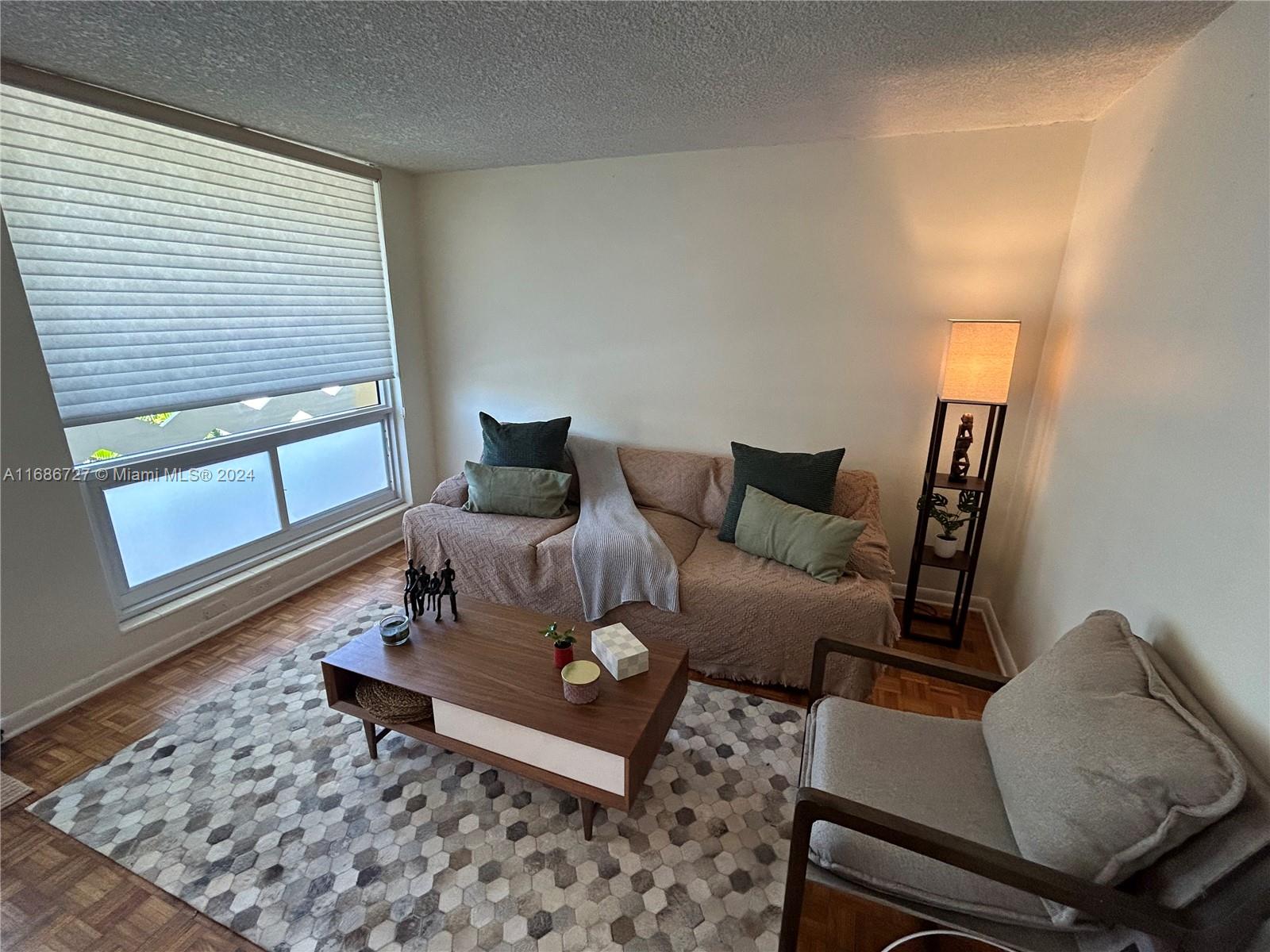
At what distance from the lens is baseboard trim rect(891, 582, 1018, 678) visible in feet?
8.10

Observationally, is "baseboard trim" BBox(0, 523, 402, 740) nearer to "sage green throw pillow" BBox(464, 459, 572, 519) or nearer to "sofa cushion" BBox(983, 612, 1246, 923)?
"sage green throw pillow" BBox(464, 459, 572, 519)

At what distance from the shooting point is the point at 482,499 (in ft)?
9.75

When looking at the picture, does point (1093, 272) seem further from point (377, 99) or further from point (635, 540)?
point (377, 99)

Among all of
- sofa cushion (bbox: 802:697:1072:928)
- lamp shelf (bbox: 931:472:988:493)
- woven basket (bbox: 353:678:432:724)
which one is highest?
lamp shelf (bbox: 931:472:988:493)

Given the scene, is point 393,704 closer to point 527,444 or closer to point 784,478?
point 527,444

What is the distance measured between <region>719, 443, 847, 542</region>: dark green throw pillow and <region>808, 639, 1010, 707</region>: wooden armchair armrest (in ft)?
3.29

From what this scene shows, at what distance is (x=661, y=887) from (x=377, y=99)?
9.67ft

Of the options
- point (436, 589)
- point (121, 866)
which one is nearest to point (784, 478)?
point (436, 589)

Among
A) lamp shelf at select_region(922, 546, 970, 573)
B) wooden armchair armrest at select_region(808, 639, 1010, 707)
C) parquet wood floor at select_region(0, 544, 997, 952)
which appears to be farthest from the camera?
lamp shelf at select_region(922, 546, 970, 573)

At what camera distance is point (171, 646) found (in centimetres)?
254

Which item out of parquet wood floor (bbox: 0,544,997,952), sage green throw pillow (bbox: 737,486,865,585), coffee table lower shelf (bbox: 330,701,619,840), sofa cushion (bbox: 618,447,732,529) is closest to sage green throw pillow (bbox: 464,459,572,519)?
sofa cushion (bbox: 618,447,732,529)

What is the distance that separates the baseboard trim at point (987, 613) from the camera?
2469 mm

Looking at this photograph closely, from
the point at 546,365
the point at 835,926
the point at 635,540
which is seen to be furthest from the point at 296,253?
the point at 835,926

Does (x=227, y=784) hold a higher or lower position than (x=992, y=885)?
lower
